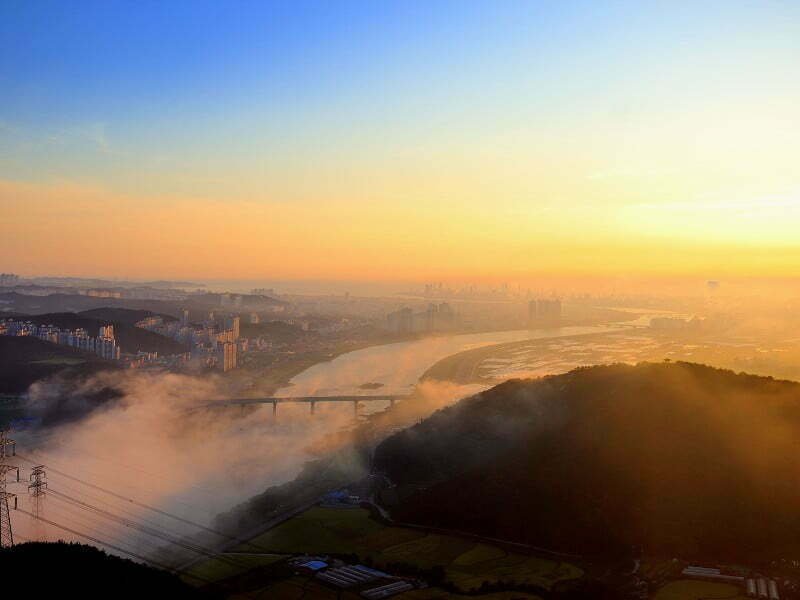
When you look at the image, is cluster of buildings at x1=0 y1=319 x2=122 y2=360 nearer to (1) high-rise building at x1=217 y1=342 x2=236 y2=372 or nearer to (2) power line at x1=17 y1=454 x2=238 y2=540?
(1) high-rise building at x1=217 y1=342 x2=236 y2=372

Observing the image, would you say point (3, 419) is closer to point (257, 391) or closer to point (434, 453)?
point (257, 391)

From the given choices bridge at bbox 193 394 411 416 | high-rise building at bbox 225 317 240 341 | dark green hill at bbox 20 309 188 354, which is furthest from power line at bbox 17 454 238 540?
high-rise building at bbox 225 317 240 341

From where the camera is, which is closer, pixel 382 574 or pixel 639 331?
pixel 382 574

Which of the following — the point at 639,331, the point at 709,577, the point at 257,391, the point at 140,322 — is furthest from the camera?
the point at 639,331

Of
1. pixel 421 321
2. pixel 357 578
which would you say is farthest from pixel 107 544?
pixel 421 321

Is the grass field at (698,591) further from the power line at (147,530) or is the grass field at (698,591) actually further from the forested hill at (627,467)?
the power line at (147,530)

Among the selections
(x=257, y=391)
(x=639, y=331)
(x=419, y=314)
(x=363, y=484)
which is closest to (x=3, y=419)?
(x=257, y=391)

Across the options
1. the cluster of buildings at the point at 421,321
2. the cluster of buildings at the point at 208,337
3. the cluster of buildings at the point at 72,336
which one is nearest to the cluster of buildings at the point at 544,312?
the cluster of buildings at the point at 421,321
